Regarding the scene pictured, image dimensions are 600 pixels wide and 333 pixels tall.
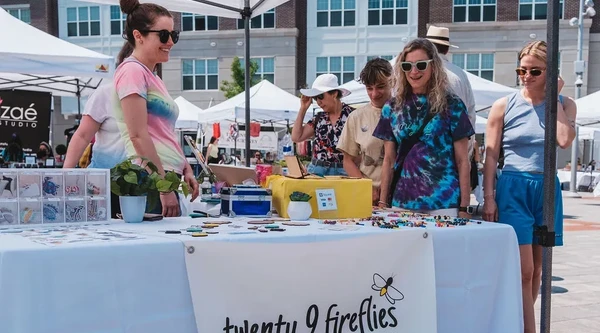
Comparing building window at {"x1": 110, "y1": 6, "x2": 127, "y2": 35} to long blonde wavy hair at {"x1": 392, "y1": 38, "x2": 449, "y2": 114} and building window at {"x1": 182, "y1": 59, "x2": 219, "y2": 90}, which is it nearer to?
building window at {"x1": 182, "y1": 59, "x2": 219, "y2": 90}

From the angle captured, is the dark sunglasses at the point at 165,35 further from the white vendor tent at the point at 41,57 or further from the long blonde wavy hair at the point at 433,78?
the white vendor tent at the point at 41,57

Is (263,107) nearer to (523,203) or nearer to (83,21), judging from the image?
(523,203)

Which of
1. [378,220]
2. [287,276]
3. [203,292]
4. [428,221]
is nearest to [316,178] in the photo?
[378,220]

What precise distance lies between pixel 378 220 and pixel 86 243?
117cm

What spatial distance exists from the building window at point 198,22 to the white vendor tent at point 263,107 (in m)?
14.3

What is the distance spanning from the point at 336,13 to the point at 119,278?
2607 centimetres

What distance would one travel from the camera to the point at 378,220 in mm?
2445

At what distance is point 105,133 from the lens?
2.90m

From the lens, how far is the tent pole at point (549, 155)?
7.99 feet

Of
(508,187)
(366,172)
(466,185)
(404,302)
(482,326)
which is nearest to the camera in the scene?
(404,302)

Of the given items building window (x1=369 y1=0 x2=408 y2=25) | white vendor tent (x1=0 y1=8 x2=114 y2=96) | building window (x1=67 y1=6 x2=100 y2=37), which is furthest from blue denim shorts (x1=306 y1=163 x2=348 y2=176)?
→ building window (x1=67 y1=6 x2=100 y2=37)

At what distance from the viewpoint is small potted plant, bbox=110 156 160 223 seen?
2.27 metres

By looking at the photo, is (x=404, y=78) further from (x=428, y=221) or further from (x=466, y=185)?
(x=428, y=221)

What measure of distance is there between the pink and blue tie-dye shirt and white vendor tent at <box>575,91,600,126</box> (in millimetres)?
11232
